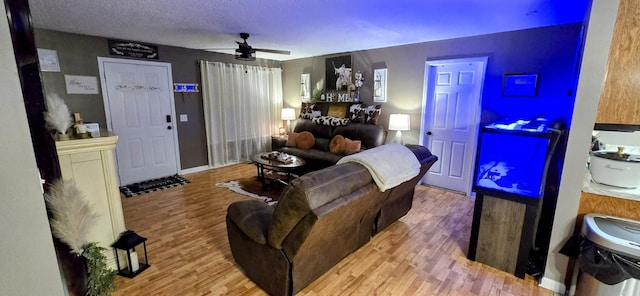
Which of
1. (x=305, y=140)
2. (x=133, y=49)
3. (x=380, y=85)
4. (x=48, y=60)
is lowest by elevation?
(x=305, y=140)

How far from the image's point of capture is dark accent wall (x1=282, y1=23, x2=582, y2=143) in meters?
3.11

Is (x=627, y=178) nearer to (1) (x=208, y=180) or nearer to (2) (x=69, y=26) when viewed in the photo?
(1) (x=208, y=180)

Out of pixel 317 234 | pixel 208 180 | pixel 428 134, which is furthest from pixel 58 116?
pixel 428 134

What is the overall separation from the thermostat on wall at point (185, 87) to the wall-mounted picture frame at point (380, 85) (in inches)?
130

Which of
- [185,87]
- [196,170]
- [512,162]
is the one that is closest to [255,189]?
[196,170]

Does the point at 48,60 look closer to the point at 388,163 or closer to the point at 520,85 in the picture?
the point at 388,163

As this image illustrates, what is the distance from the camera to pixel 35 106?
40.1 inches

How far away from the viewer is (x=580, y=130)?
1824 mm

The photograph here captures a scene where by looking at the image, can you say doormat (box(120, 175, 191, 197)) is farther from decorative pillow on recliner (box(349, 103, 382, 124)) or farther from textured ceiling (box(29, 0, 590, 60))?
decorative pillow on recliner (box(349, 103, 382, 124))

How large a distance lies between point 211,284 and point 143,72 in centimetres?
386

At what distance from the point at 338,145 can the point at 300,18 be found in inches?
88.4

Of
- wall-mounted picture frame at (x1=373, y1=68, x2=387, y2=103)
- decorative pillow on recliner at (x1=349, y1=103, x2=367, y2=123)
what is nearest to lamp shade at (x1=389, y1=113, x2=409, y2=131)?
Result: wall-mounted picture frame at (x1=373, y1=68, x2=387, y2=103)

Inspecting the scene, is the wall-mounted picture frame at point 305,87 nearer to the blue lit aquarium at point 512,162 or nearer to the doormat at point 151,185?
the doormat at point 151,185

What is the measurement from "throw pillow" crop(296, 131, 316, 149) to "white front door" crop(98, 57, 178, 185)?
2.27 m
